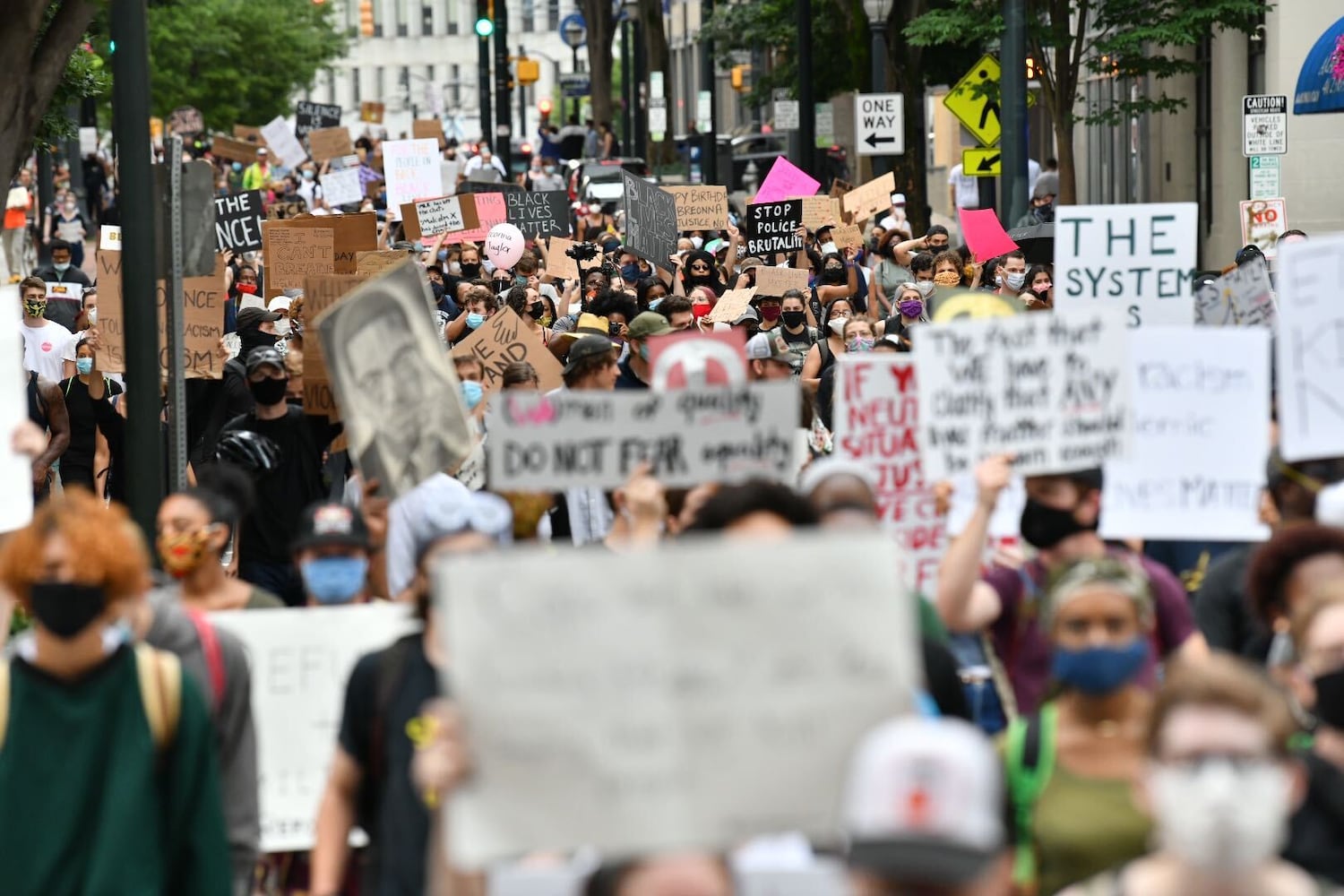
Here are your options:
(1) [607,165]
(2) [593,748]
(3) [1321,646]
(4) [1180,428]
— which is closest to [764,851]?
(2) [593,748]

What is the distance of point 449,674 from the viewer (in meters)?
3.94

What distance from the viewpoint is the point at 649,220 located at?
1981 centimetres

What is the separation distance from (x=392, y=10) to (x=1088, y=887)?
15600 cm

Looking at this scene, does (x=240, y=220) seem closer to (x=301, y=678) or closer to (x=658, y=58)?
(x=301, y=678)

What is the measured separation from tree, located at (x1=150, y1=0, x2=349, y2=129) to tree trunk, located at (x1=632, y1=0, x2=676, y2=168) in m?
16.4

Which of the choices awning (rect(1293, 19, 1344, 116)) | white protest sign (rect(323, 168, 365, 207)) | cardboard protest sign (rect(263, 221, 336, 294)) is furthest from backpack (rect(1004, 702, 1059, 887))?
white protest sign (rect(323, 168, 365, 207))

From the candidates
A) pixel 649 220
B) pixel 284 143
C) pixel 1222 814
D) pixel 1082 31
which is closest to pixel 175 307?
pixel 1222 814

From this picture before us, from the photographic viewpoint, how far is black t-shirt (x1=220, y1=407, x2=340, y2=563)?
942 cm

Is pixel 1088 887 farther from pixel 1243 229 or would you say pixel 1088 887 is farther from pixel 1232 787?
pixel 1243 229

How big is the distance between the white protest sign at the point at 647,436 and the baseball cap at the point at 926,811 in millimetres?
2937

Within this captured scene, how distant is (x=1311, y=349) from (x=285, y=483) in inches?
168

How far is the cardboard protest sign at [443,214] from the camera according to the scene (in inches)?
854

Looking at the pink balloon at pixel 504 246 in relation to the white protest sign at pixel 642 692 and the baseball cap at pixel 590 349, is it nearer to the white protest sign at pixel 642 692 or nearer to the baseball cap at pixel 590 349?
the baseball cap at pixel 590 349

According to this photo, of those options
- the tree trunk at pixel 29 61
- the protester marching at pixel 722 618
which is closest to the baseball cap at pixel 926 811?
the protester marching at pixel 722 618
